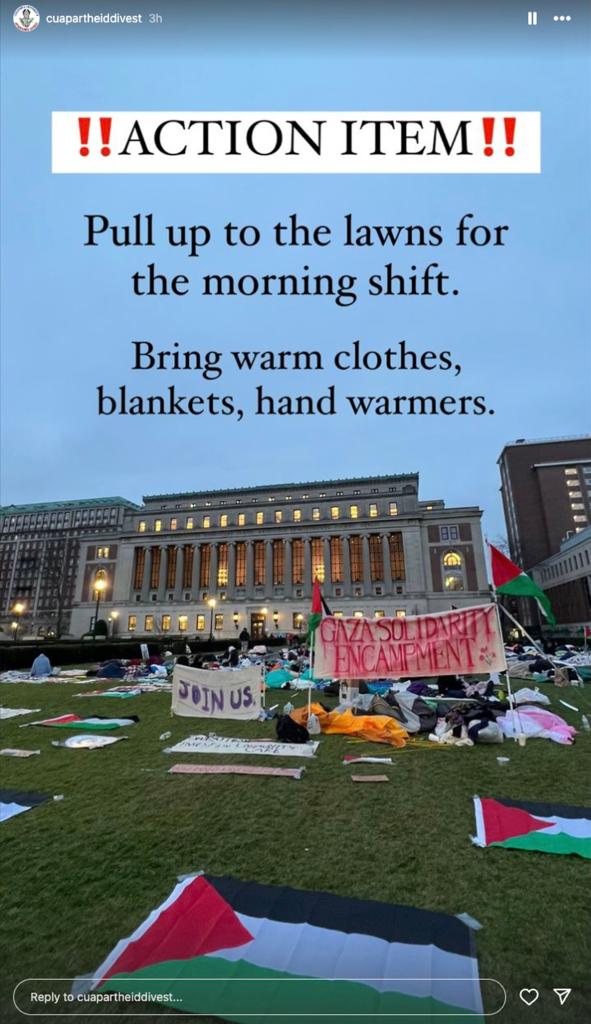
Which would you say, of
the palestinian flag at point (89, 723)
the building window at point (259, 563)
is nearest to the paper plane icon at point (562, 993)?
the palestinian flag at point (89, 723)

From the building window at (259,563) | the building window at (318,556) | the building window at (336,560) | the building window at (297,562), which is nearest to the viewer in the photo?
the building window at (336,560)

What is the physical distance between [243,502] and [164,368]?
70741mm

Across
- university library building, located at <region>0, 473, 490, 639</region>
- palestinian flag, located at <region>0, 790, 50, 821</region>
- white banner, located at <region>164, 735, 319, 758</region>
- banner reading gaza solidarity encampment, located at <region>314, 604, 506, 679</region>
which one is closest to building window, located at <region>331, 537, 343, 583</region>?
university library building, located at <region>0, 473, 490, 639</region>

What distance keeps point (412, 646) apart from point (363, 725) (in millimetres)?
2314

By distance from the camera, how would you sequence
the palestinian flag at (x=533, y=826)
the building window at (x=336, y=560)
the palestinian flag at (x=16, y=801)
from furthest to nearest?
the building window at (x=336, y=560)
the palestinian flag at (x=16, y=801)
the palestinian flag at (x=533, y=826)

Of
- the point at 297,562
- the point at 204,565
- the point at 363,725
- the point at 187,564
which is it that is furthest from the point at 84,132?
the point at 187,564

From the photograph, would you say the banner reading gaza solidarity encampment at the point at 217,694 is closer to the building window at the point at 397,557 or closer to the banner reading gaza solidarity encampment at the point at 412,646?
the banner reading gaza solidarity encampment at the point at 412,646

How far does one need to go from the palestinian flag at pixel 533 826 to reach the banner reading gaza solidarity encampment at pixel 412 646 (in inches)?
156

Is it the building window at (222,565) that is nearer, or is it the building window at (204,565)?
the building window at (222,565)

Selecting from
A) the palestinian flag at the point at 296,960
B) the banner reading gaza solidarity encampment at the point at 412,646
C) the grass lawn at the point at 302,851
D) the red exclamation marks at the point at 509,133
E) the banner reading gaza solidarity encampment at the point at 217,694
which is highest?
the red exclamation marks at the point at 509,133

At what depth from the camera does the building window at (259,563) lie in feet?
244

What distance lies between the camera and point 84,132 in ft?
21.3

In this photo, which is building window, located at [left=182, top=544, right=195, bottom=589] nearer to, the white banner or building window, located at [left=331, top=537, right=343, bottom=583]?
building window, located at [left=331, top=537, right=343, bottom=583]

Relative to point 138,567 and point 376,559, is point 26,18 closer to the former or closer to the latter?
point 376,559
